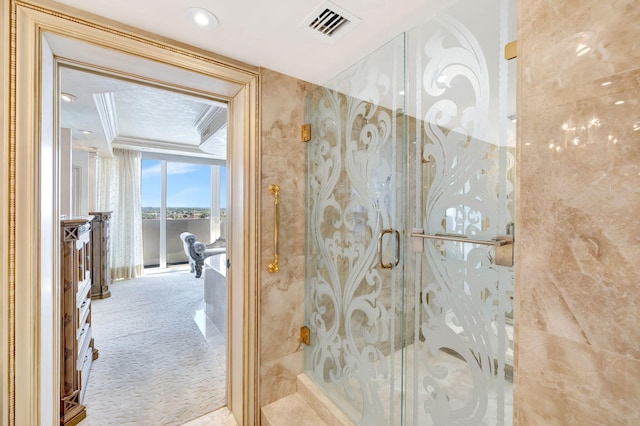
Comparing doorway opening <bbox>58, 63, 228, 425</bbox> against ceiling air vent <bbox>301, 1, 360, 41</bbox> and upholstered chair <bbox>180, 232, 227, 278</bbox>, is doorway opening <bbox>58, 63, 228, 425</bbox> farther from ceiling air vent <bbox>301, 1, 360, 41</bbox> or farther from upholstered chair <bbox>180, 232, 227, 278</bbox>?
ceiling air vent <bbox>301, 1, 360, 41</bbox>

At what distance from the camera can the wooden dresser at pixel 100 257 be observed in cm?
400

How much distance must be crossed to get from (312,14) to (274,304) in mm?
1620

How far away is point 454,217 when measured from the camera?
1051 mm

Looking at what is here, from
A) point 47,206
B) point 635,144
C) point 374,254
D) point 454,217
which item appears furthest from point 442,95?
point 47,206

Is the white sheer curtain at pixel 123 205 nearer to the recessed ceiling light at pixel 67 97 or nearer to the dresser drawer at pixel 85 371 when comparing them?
the recessed ceiling light at pixel 67 97

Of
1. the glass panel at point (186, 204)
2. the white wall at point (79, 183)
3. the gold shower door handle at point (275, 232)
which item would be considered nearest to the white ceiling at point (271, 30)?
the gold shower door handle at point (275, 232)

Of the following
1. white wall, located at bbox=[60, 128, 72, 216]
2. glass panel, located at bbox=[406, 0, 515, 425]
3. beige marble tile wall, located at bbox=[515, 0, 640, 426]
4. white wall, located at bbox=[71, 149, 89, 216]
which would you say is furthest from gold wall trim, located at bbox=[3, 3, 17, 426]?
white wall, located at bbox=[71, 149, 89, 216]

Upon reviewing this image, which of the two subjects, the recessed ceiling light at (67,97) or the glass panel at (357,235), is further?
the recessed ceiling light at (67,97)

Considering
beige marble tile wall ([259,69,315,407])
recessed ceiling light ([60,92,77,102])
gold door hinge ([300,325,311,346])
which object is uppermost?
recessed ceiling light ([60,92,77,102])

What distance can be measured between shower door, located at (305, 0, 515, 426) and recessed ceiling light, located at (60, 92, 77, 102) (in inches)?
86.3

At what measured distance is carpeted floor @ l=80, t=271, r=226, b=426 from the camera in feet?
5.97

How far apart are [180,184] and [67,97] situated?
4255mm

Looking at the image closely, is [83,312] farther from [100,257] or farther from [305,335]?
[100,257]

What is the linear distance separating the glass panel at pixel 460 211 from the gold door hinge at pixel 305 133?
0.74 meters
